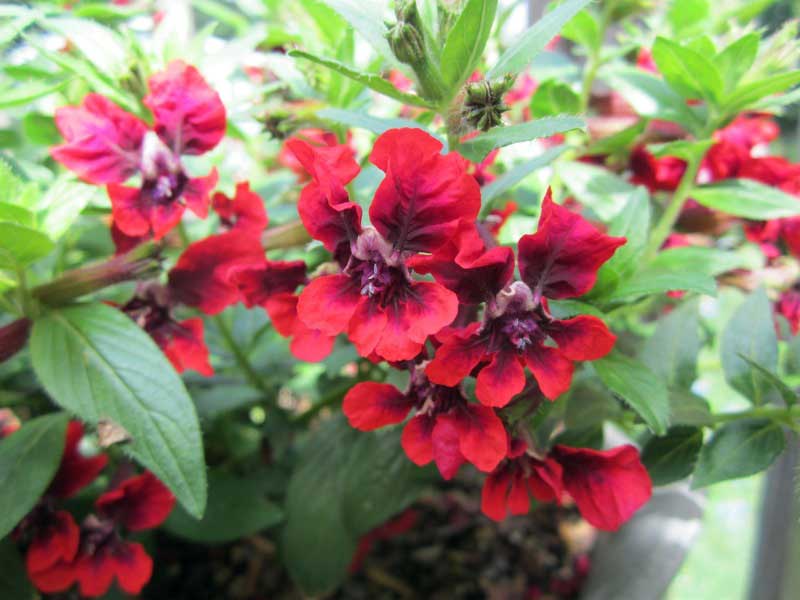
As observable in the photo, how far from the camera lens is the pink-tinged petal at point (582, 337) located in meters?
0.41

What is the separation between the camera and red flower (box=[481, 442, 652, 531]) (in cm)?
48

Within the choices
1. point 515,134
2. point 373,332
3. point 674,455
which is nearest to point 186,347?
point 373,332

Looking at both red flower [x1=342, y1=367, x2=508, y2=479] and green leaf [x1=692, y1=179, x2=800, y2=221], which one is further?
green leaf [x1=692, y1=179, x2=800, y2=221]

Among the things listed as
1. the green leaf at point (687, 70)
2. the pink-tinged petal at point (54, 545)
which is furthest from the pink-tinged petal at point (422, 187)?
the pink-tinged petal at point (54, 545)

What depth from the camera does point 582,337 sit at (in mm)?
421

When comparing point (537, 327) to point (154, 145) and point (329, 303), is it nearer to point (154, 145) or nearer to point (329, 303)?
point (329, 303)

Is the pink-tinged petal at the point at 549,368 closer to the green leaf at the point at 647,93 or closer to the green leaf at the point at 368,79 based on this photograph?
the green leaf at the point at 368,79

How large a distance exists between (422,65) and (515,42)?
3.2 inches

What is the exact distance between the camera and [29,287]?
0.58 metres

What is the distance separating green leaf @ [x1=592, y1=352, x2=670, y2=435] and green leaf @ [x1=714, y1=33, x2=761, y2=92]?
332mm

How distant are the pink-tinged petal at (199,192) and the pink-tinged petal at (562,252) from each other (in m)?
0.31

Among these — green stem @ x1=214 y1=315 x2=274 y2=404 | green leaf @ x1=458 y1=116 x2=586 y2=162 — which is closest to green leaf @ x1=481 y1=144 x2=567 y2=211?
green leaf @ x1=458 y1=116 x2=586 y2=162

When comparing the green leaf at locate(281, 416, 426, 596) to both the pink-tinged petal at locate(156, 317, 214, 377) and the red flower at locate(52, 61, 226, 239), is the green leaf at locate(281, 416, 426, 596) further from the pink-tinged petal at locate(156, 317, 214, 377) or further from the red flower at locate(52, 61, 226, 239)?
the red flower at locate(52, 61, 226, 239)

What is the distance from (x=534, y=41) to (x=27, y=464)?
0.56m
